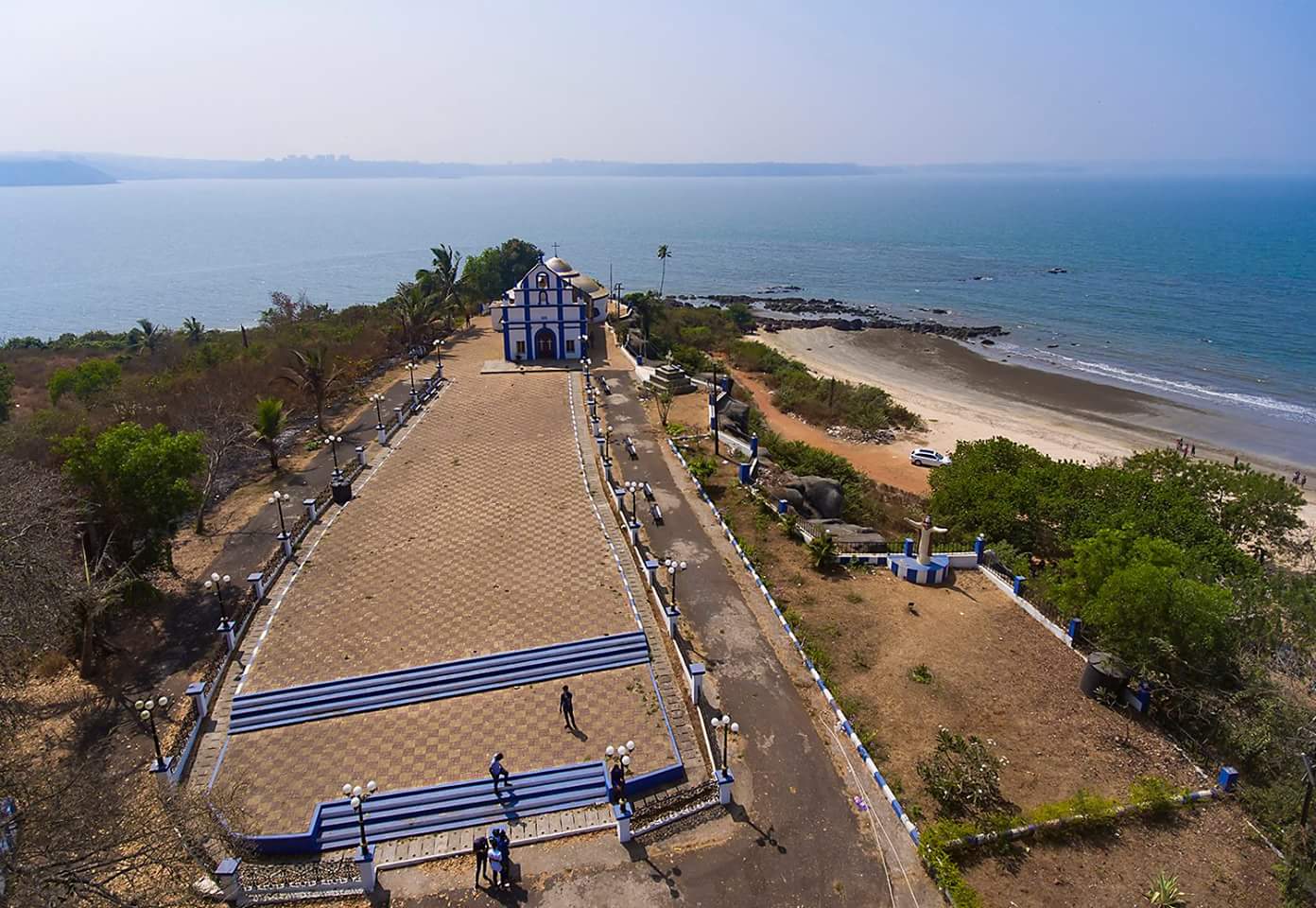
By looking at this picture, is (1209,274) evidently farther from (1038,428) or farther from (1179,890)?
(1179,890)

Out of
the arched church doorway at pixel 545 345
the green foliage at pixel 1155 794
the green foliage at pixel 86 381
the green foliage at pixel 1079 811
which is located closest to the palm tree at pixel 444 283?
the arched church doorway at pixel 545 345

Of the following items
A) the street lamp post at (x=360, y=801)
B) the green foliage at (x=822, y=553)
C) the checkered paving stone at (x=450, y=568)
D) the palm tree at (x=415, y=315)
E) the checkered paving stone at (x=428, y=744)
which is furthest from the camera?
the palm tree at (x=415, y=315)

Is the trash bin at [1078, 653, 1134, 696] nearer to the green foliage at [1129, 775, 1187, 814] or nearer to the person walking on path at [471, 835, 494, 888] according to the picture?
the green foliage at [1129, 775, 1187, 814]

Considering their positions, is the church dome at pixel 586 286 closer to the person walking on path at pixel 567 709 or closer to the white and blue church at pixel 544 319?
the white and blue church at pixel 544 319

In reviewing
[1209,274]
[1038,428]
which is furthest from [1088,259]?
[1038,428]

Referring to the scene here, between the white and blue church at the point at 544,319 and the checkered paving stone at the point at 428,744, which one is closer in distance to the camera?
the checkered paving stone at the point at 428,744
